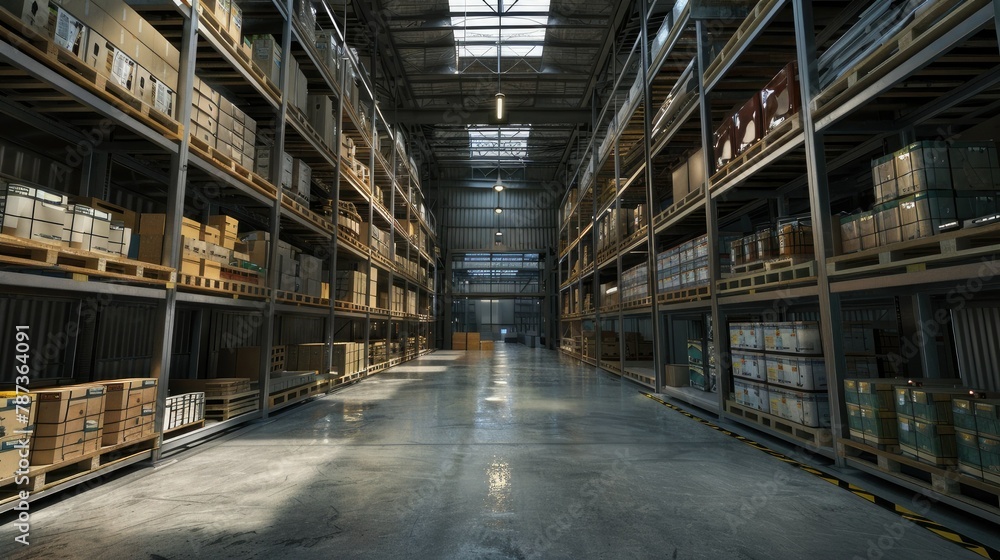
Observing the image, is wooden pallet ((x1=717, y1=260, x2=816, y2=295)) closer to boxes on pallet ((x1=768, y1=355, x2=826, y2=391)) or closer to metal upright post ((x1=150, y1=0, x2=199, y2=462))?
boxes on pallet ((x1=768, y1=355, x2=826, y2=391))

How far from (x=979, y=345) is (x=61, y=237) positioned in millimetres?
8789

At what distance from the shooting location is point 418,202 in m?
18.7

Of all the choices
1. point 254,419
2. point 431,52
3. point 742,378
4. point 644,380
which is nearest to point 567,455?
point 742,378

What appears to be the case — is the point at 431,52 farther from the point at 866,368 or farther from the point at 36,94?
the point at 866,368

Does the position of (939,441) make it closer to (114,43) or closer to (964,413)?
(964,413)

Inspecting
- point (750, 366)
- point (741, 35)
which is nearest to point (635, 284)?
point (750, 366)

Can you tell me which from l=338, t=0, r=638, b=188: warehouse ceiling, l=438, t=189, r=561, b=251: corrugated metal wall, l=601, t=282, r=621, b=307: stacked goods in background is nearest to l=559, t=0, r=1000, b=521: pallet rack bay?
l=601, t=282, r=621, b=307: stacked goods in background

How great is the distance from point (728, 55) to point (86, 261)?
7.11 meters

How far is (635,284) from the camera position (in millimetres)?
9531

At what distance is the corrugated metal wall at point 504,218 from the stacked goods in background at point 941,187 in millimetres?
23136

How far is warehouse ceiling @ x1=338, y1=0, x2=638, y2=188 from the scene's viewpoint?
12.4m

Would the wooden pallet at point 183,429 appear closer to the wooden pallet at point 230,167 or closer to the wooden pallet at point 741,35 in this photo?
the wooden pallet at point 230,167

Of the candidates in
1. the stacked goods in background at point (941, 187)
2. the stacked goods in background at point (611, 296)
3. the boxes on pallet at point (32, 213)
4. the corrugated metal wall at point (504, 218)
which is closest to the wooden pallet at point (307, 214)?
the boxes on pallet at point (32, 213)

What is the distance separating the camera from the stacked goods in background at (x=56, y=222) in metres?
2.85
